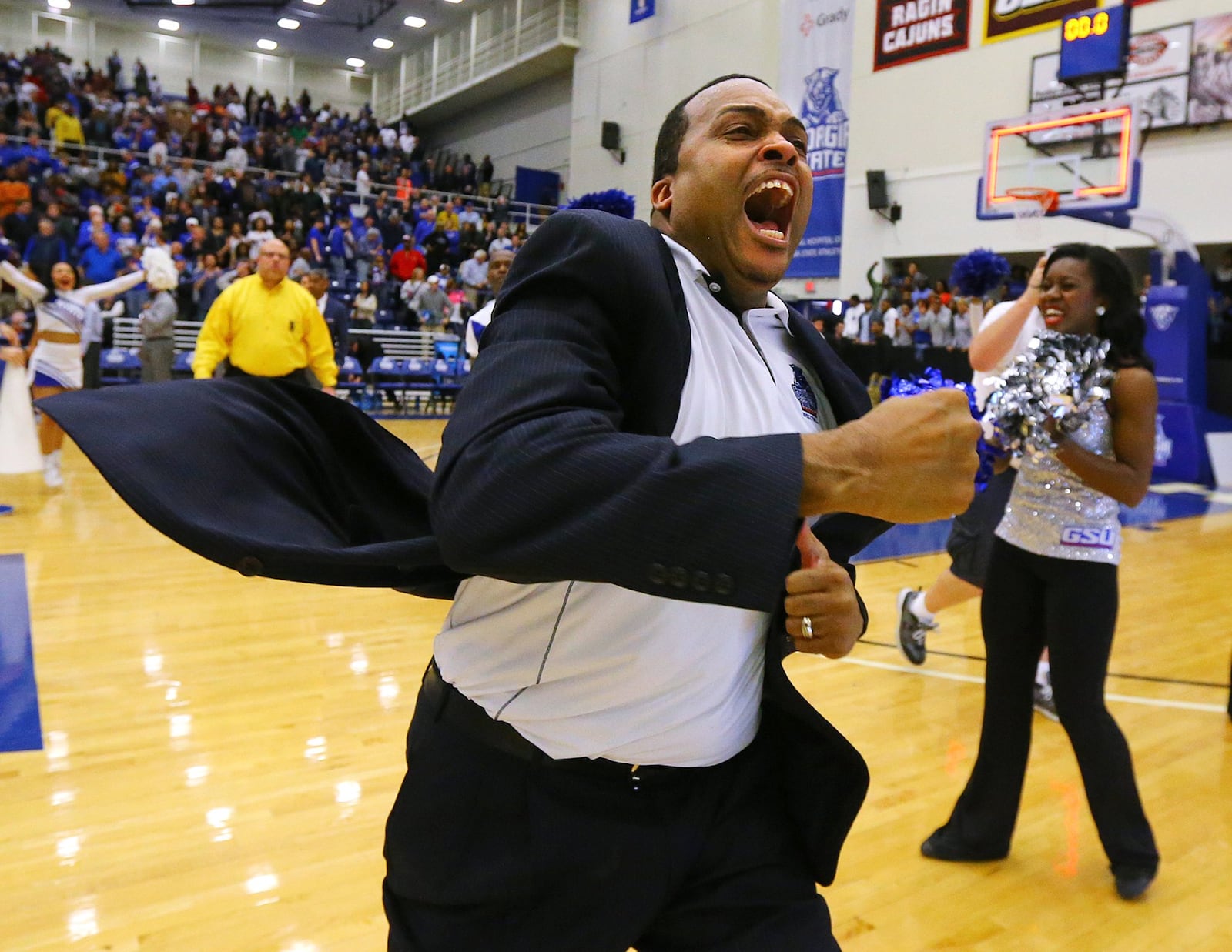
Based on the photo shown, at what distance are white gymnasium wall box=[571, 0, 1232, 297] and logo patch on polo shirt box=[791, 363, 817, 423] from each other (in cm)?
1491

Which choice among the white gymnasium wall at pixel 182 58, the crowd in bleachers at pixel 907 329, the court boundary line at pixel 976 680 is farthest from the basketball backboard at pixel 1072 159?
the white gymnasium wall at pixel 182 58

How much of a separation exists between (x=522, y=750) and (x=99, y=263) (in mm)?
12883

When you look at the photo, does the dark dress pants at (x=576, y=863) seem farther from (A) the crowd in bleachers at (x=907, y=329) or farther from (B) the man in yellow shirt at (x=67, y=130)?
(B) the man in yellow shirt at (x=67, y=130)

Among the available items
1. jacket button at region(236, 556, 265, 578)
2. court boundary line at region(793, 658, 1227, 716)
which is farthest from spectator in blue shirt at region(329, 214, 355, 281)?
jacket button at region(236, 556, 265, 578)

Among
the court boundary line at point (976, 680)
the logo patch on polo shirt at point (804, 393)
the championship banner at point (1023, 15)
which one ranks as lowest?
the court boundary line at point (976, 680)

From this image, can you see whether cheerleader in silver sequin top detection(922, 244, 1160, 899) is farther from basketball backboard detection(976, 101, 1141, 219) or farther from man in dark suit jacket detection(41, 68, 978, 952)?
basketball backboard detection(976, 101, 1141, 219)

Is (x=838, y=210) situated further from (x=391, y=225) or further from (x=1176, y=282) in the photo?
(x=391, y=225)

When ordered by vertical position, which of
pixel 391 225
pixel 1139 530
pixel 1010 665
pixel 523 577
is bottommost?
pixel 1139 530

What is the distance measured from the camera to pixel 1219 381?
1259 cm

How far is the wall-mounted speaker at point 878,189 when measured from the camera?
17.9 meters

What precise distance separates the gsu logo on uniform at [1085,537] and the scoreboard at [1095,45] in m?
10.5

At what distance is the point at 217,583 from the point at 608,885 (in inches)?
193

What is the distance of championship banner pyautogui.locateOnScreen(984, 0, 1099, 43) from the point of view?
1513 centimetres

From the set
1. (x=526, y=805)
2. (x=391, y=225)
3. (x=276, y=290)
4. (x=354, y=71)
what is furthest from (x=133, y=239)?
(x=354, y=71)
